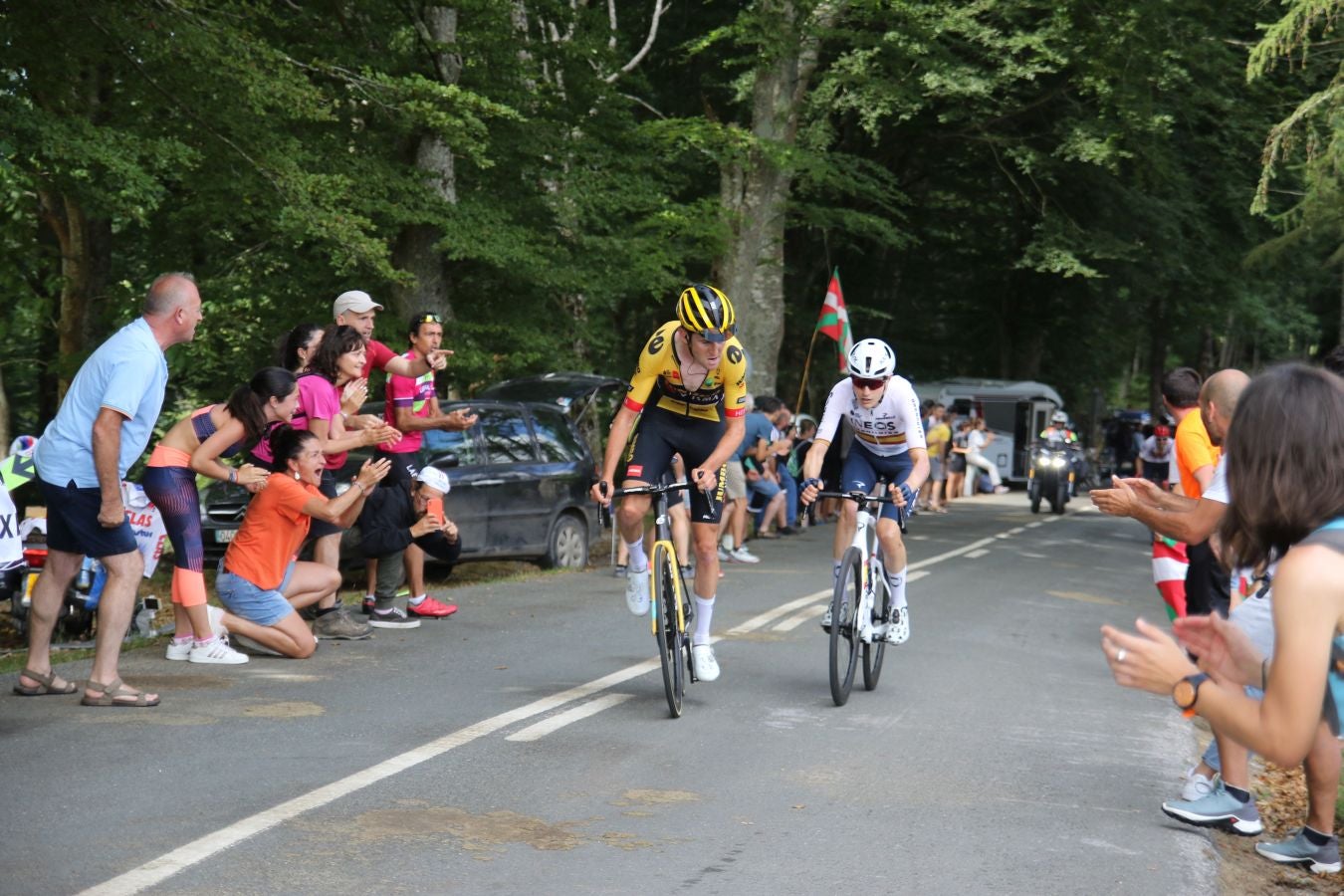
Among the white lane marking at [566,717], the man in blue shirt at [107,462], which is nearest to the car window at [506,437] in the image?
the white lane marking at [566,717]

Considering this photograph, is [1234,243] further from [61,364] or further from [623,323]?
[61,364]

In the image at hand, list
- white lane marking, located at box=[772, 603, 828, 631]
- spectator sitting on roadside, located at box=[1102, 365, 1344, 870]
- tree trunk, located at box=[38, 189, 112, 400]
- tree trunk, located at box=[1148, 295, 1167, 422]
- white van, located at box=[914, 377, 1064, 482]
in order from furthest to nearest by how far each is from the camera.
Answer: tree trunk, located at box=[1148, 295, 1167, 422], white van, located at box=[914, 377, 1064, 482], tree trunk, located at box=[38, 189, 112, 400], white lane marking, located at box=[772, 603, 828, 631], spectator sitting on roadside, located at box=[1102, 365, 1344, 870]

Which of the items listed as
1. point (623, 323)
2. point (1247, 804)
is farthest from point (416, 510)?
point (623, 323)

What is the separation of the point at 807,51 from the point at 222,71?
44.0 ft

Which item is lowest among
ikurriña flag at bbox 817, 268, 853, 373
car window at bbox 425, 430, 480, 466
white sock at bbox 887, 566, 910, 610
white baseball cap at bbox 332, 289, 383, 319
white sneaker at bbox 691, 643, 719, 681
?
white sneaker at bbox 691, 643, 719, 681

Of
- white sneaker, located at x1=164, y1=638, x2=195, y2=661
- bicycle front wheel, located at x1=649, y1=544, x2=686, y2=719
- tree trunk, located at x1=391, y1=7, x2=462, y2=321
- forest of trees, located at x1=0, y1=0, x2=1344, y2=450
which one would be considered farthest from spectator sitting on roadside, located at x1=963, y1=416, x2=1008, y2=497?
bicycle front wheel, located at x1=649, y1=544, x2=686, y2=719

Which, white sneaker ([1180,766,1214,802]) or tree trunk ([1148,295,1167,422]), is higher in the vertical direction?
tree trunk ([1148,295,1167,422])

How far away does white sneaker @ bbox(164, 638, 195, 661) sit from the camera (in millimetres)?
9453

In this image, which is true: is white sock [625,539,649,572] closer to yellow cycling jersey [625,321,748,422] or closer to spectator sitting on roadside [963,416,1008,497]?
yellow cycling jersey [625,321,748,422]

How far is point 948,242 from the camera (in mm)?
42062

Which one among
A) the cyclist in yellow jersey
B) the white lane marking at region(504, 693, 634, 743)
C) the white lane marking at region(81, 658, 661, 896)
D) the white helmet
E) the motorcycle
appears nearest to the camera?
the white lane marking at region(81, 658, 661, 896)

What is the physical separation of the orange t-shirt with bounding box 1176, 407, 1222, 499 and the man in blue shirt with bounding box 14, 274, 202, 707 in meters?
4.85

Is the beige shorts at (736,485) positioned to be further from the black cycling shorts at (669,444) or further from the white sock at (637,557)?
the white sock at (637,557)

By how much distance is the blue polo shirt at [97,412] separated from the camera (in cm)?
759
